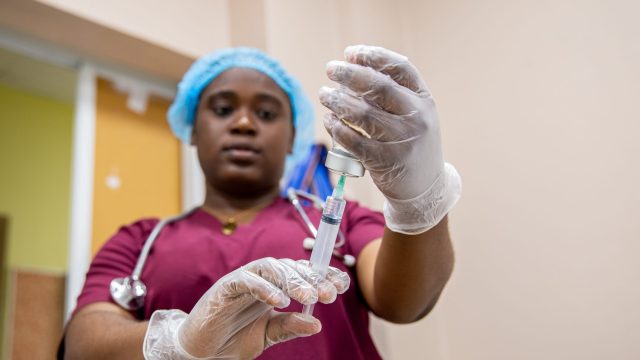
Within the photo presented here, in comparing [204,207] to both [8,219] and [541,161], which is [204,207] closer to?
[541,161]

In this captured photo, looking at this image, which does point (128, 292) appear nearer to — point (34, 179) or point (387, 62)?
point (387, 62)

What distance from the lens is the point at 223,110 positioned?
1.07m

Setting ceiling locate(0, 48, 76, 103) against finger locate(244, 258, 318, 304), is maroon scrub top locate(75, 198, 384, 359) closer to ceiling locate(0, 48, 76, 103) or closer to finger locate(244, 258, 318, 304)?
finger locate(244, 258, 318, 304)

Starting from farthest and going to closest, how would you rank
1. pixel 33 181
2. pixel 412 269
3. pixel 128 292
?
1. pixel 33 181
2. pixel 128 292
3. pixel 412 269

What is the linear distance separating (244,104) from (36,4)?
62 centimetres

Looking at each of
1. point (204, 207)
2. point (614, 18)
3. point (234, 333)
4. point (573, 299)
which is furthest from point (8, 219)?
point (614, 18)

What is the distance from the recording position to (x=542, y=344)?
131 centimetres

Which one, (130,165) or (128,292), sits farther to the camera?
(130,165)

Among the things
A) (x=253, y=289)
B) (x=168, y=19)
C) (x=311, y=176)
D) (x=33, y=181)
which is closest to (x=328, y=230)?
(x=253, y=289)

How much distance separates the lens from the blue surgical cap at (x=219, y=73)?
1.11m

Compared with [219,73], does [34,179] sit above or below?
below

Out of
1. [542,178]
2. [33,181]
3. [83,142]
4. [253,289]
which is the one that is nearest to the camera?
[253,289]

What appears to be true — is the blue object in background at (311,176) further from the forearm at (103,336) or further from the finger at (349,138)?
the finger at (349,138)

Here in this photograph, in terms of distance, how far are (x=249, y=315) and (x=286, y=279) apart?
0.09m
